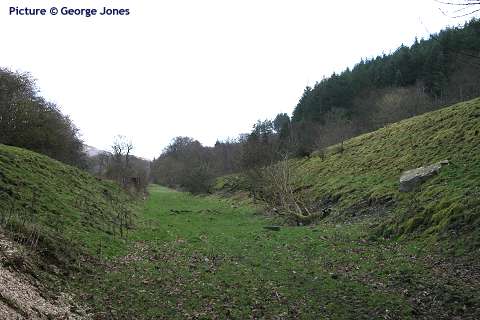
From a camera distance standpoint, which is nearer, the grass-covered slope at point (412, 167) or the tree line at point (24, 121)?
the grass-covered slope at point (412, 167)

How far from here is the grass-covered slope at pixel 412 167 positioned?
14.5m

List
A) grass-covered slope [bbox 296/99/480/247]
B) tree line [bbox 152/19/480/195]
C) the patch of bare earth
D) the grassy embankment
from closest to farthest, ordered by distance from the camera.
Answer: the patch of bare earth < the grassy embankment < grass-covered slope [bbox 296/99/480/247] < tree line [bbox 152/19/480/195]

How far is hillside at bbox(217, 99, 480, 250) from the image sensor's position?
47.1 ft

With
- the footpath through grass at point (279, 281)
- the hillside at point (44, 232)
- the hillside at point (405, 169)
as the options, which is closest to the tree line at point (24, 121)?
the hillside at point (44, 232)

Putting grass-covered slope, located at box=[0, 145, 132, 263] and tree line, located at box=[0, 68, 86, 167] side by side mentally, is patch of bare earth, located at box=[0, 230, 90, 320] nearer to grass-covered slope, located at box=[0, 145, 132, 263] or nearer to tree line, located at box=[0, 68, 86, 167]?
grass-covered slope, located at box=[0, 145, 132, 263]

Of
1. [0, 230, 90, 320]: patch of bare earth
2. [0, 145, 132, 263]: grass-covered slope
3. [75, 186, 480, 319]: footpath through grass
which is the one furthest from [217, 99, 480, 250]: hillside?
[0, 145, 132, 263]: grass-covered slope

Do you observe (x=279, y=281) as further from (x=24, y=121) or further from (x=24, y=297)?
(x=24, y=121)

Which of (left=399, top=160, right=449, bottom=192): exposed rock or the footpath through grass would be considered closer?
the footpath through grass

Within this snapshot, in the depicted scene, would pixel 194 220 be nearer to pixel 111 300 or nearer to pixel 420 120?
pixel 111 300

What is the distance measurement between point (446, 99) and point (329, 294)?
1934 inches

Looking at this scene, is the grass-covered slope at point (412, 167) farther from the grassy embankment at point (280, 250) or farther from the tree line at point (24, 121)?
the tree line at point (24, 121)

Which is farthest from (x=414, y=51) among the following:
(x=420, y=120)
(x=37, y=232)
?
(x=37, y=232)

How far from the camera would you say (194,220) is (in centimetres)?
2536

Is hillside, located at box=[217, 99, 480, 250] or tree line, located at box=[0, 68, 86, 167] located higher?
tree line, located at box=[0, 68, 86, 167]
